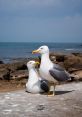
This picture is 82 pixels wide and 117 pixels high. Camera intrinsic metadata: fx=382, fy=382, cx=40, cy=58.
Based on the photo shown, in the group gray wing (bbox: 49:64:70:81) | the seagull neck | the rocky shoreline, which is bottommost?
the rocky shoreline

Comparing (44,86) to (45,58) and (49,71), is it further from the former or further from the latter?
(45,58)

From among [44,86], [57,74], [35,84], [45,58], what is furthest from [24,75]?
[57,74]

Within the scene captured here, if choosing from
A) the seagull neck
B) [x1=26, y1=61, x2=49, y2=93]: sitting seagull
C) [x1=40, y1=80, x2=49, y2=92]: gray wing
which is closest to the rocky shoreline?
[x1=26, y1=61, x2=49, y2=93]: sitting seagull

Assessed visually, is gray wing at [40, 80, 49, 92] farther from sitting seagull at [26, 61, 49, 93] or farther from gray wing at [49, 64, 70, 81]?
gray wing at [49, 64, 70, 81]

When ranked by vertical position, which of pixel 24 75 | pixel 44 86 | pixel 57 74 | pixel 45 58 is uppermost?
pixel 45 58

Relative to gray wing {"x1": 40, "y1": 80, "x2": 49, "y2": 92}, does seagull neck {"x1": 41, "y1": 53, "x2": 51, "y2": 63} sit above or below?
above

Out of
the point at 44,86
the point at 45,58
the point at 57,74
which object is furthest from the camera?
the point at 44,86

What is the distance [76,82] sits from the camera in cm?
1347

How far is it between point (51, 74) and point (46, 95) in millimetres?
638

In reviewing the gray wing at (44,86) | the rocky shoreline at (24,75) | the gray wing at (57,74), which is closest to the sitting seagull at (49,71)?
the gray wing at (57,74)

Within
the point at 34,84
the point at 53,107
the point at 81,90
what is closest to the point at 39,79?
the point at 34,84

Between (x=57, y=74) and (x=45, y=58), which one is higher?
(x=45, y=58)

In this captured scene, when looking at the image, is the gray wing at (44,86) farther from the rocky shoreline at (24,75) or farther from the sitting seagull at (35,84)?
the rocky shoreline at (24,75)

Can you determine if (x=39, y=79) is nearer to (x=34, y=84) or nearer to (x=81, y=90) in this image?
(x=34, y=84)
